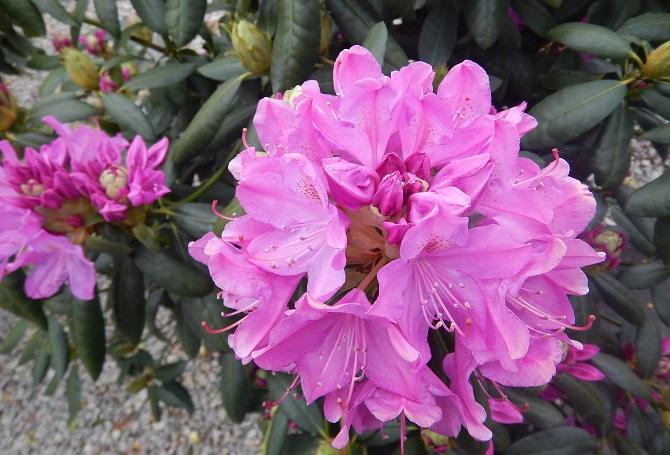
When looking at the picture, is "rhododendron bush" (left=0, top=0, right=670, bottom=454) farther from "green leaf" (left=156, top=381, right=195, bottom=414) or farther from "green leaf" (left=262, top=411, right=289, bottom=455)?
"green leaf" (left=156, top=381, right=195, bottom=414)

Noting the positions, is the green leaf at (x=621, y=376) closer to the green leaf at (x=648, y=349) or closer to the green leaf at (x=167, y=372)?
the green leaf at (x=648, y=349)

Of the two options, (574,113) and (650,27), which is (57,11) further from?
(650,27)

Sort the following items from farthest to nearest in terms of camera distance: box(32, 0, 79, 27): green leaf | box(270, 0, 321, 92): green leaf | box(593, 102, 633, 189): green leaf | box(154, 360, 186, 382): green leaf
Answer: box(154, 360, 186, 382): green leaf < box(32, 0, 79, 27): green leaf < box(593, 102, 633, 189): green leaf < box(270, 0, 321, 92): green leaf

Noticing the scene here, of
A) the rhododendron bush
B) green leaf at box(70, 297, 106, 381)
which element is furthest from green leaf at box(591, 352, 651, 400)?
green leaf at box(70, 297, 106, 381)

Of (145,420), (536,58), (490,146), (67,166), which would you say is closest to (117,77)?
(67,166)

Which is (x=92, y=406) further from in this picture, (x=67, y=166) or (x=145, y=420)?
(x=67, y=166)

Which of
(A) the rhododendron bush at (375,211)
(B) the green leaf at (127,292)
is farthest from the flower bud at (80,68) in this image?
(B) the green leaf at (127,292)

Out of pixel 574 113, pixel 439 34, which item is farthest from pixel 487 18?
pixel 574 113
